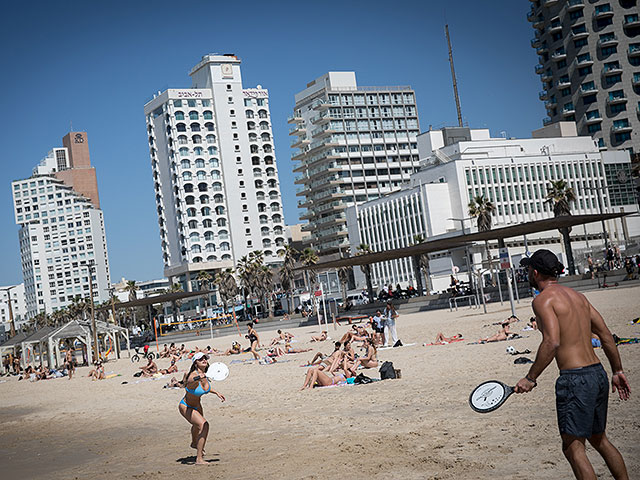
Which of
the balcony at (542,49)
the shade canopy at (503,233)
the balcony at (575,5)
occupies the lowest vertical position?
the shade canopy at (503,233)

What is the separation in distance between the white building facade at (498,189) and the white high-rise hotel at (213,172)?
3024 cm

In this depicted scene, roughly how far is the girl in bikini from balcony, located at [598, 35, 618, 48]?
3736 inches

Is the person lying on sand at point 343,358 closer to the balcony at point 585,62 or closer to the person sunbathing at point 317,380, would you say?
the person sunbathing at point 317,380

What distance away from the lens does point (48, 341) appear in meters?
37.8

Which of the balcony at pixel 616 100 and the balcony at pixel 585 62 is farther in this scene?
the balcony at pixel 585 62

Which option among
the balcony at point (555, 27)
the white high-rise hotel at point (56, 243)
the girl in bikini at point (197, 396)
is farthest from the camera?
the white high-rise hotel at point (56, 243)

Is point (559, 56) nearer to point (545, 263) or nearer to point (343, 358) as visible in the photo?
point (343, 358)

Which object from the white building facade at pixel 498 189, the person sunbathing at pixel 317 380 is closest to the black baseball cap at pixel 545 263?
the person sunbathing at pixel 317 380

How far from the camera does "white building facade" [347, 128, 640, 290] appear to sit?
79.6m

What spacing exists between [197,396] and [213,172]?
349 ft

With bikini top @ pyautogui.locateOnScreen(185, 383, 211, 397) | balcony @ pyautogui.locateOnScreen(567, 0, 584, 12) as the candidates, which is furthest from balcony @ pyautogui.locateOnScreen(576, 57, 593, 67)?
bikini top @ pyautogui.locateOnScreen(185, 383, 211, 397)

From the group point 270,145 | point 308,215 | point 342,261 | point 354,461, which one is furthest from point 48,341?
point 270,145

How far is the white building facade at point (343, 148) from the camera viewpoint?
10719 centimetres

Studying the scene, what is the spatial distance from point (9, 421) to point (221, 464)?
11281mm
